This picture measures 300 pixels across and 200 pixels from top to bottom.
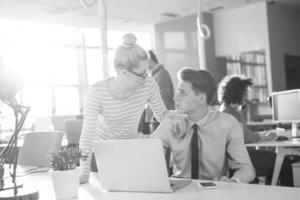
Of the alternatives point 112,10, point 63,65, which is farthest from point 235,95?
point 63,65

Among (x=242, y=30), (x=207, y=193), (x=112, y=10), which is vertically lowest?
(x=207, y=193)

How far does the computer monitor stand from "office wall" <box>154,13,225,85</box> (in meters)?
4.91

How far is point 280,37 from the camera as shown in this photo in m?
8.47

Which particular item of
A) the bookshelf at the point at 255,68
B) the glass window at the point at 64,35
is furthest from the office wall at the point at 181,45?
the glass window at the point at 64,35

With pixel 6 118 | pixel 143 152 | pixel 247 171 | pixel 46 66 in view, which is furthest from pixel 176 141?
pixel 46 66

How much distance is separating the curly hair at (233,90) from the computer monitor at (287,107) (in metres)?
0.70

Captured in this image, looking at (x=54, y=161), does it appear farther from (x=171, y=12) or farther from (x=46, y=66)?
(x=46, y=66)

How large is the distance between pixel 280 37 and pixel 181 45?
2319mm

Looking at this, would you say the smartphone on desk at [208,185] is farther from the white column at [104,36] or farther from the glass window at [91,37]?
the glass window at [91,37]

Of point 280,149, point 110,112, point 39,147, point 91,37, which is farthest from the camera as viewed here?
point 91,37

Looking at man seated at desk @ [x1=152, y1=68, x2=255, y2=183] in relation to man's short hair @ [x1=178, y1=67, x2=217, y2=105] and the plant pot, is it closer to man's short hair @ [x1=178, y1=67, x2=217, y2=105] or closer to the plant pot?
man's short hair @ [x1=178, y1=67, x2=217, y2=105]

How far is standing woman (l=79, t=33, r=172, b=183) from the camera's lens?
188 centimetres

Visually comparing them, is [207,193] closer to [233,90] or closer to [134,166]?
[134,166]

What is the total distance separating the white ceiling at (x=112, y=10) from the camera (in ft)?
24.6
